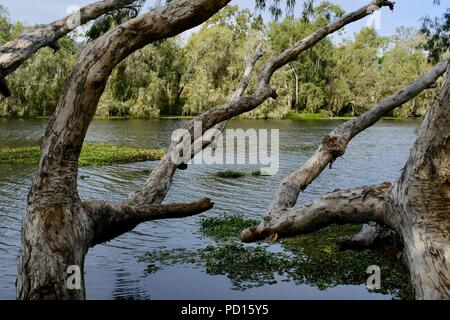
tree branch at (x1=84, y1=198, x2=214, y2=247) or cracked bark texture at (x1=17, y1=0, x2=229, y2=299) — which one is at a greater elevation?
cracked bark texture at (x1=17, y1=0, x2=229, y2=299)

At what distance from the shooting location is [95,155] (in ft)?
85.3

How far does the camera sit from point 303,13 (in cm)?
1106

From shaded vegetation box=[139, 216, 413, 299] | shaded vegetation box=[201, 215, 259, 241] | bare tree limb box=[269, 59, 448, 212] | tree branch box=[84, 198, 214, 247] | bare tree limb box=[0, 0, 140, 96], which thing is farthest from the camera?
shaded vegetation box=[201, 215, 259, 241]

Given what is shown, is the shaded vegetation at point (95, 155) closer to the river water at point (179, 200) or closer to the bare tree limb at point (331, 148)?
the river water at point (179, 200)

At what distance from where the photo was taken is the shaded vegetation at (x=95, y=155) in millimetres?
23844

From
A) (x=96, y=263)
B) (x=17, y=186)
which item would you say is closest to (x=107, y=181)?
(x=17, y=186)

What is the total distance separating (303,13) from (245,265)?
5.31 meters

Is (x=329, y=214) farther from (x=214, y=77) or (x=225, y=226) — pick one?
(x=214, y=77)

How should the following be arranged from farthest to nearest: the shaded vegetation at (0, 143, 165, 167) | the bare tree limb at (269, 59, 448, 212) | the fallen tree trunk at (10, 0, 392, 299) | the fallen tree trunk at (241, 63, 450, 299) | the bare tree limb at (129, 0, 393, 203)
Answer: the shaded vegetation at (0, 143, 165, 167)
the bare tree limb at (129, 0, 393, 203)
the bare tree limb at (269, 59, 448, 212)
the fallen tree trunk at (10, 0, 392, 299)
the fallen tree trunk at (241, 63, 450, 299)

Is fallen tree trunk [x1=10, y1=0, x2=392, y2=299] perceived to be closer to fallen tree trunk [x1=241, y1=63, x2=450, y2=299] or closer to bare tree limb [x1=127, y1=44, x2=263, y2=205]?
bare tree limb [x1=127, y1=44, x2=263, y2=205]

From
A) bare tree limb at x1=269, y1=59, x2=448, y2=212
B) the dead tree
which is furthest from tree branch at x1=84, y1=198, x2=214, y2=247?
bare tree limb at x1=269, y1=59, x2=448, y2=212

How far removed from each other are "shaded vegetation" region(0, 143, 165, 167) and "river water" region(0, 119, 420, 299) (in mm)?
1196

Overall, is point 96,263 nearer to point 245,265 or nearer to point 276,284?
point 245,265

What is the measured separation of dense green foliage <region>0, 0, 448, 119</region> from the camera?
5519 centimetres
